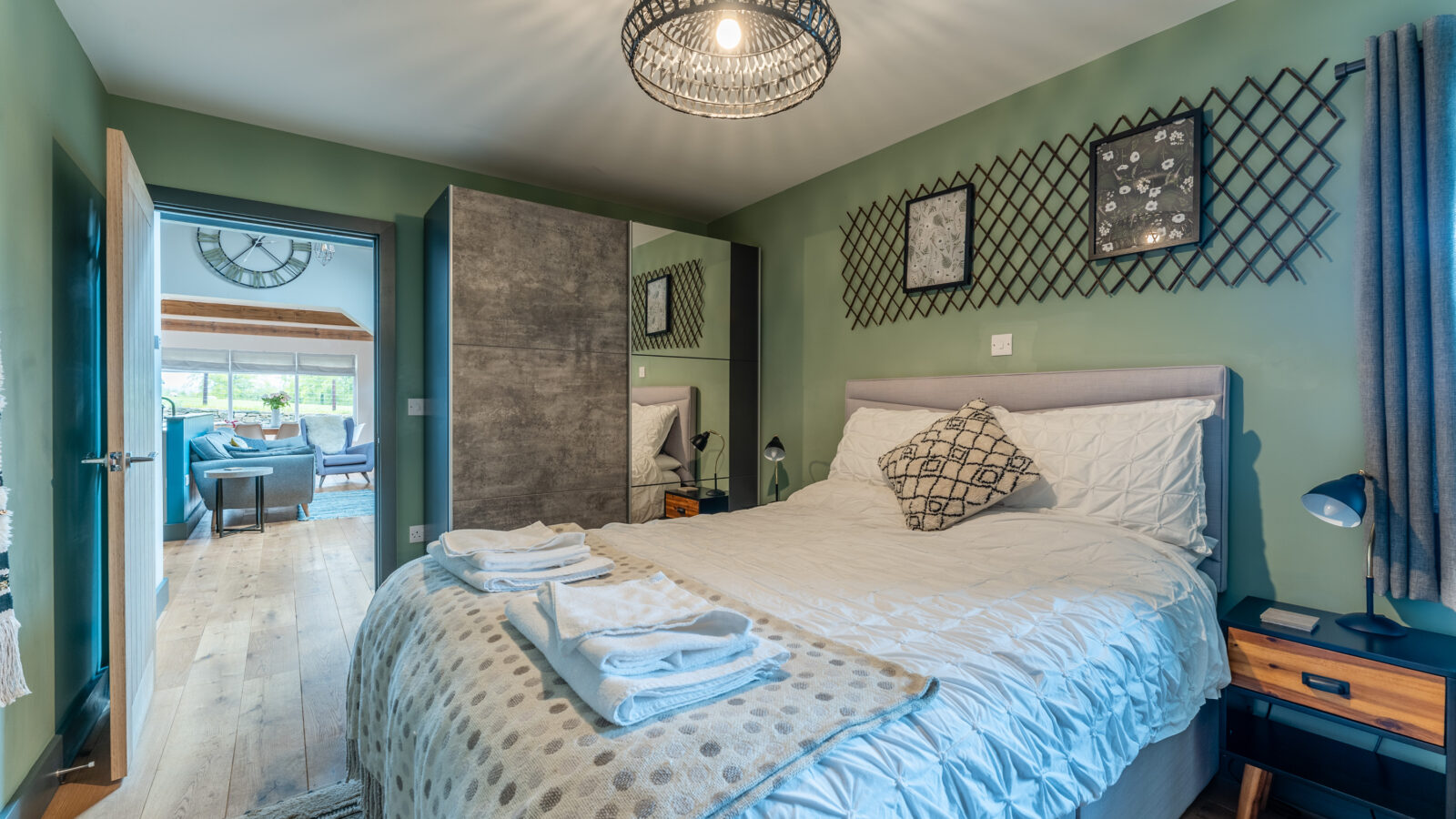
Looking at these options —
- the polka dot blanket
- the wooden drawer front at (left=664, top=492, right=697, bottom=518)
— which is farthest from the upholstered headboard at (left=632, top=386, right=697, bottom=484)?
the polka dot blanket

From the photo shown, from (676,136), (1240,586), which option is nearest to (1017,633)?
(1240,586)

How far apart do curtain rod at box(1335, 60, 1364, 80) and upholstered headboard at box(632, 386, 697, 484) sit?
294 cm

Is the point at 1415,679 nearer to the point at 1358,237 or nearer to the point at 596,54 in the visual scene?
the point at 1358,237

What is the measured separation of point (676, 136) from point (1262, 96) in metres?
2.29

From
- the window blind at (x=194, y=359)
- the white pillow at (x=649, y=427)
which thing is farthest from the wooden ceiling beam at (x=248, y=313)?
the white pillow at (x=649, y=427)

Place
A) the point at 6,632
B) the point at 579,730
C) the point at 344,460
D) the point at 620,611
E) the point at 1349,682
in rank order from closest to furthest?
the point at 579,730 → the point at 620,611 → the point at 6,632 → the point at 1349,682 → the point at 344,460

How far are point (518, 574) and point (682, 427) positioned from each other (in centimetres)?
225

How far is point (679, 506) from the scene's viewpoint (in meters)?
3.78

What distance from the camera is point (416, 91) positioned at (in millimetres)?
2711

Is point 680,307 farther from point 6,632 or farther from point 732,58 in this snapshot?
Result: point 6,632

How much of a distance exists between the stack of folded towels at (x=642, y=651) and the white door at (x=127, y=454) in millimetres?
1620

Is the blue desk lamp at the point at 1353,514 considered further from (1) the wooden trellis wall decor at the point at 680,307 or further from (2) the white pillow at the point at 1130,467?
(1) the wooden trellis wall decor at the point at 680,307

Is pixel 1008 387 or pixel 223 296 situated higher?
pixel 223 296

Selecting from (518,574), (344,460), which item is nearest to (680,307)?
(518,574)
